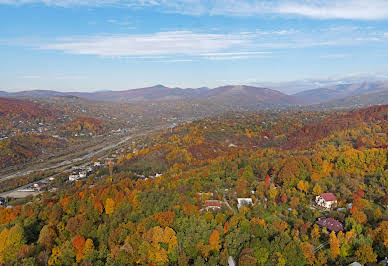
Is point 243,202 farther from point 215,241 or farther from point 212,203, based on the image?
point 215,241

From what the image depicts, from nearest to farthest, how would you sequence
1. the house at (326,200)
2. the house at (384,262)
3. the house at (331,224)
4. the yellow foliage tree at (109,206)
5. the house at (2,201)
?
the house at (384,262), the house at (331,224), the house at (326,200), the yellow foliage tree at (109,206), the house at (2,201)

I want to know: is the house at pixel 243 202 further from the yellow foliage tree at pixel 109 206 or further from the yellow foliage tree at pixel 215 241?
the yellow foliage tree at pixel 109 206

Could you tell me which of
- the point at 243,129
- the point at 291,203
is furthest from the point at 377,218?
the point at 243,129

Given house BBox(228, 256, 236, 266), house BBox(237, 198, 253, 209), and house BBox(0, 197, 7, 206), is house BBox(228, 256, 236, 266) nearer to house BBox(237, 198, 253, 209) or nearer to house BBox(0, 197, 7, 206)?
house BBox(237, 198, 253, 209)

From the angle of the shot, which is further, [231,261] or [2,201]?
[2,201]

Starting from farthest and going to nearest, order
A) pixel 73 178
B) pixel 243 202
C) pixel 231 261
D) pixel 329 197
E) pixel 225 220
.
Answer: pixel 73 178 < pixel 243 202 < pixel 329 197 < pixel 225 220 < pixel 231 261

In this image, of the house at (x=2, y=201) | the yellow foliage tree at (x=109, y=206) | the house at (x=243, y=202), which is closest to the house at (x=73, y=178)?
the house at (x=2, y=201)

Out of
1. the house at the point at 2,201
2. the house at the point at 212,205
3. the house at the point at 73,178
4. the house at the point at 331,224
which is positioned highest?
the house at the point at 212,205

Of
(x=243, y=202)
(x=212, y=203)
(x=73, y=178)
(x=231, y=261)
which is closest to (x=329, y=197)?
(x=243, y=202)
